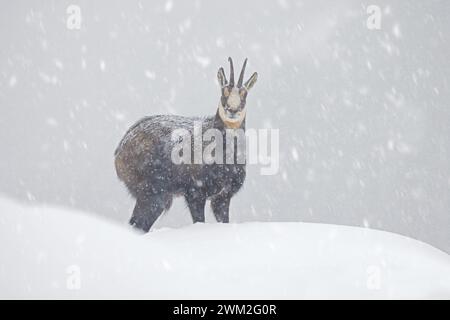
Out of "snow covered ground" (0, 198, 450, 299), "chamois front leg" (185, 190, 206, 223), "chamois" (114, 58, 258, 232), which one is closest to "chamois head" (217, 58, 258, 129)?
"chamois" (114, 58, 258, 232)

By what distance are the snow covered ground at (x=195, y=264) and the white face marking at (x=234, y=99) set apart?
1.36 m

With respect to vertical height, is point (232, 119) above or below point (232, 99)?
below

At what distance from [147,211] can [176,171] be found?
473mm

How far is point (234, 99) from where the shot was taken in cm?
503

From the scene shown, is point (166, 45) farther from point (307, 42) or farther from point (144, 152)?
point (144, 152)

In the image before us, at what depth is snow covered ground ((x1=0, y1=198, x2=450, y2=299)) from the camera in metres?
3.04

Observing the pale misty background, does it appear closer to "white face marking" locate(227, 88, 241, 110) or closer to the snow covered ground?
"white face marking" locate(227, 88, 241, 110)

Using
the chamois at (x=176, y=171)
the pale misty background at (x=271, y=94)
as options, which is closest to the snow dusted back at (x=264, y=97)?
the pale misty background at (x=271, y=94)

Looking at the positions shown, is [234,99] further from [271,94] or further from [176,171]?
[271,94]

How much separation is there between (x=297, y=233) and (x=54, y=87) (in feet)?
38.9

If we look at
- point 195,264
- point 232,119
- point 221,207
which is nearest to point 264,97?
point 221,207

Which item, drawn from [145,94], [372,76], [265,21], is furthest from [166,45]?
[372,76]

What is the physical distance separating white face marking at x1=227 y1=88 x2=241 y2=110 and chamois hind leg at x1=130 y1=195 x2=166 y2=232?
43.3 inches

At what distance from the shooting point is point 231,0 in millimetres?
17359
